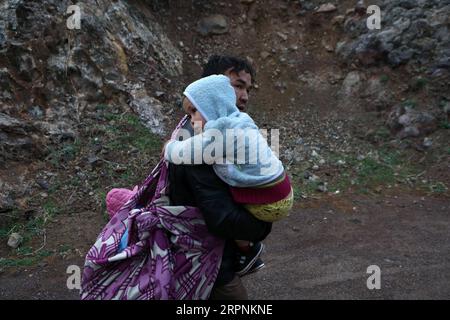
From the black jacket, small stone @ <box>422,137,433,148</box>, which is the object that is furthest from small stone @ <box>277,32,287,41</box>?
the black jacket

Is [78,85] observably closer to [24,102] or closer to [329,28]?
[24,102]

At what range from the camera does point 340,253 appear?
3959mm

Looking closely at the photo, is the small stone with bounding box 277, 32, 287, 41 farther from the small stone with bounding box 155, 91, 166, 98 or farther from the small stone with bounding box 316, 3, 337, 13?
the small stone with bounding box 155, 91, 166, 98

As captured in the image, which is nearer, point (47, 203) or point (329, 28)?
point (47, 203)

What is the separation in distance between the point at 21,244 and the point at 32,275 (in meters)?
0.54

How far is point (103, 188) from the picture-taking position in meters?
4.87

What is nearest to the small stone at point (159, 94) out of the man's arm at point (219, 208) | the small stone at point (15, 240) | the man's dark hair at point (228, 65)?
the small stone at point (15, 240)

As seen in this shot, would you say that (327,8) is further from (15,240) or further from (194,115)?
(194,115)

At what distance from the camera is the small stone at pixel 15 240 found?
160 inches

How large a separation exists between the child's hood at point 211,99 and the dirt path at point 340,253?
6.95 feet

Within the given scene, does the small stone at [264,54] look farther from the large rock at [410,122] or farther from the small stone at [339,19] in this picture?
the large rock at [410,122]

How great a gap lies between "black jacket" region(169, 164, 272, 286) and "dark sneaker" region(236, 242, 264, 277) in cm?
16
